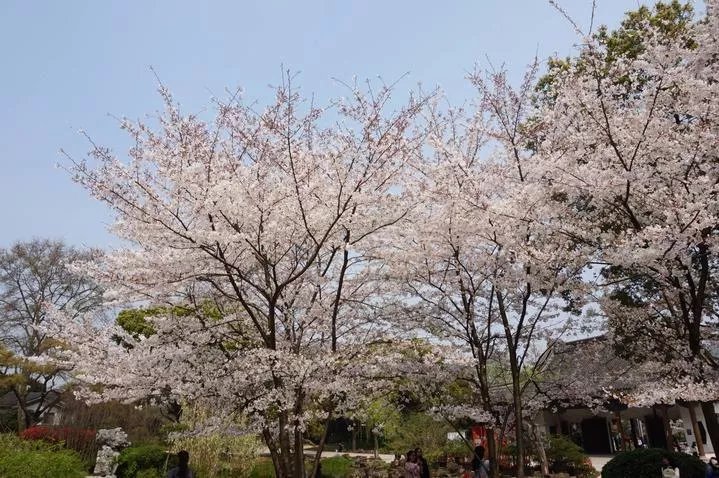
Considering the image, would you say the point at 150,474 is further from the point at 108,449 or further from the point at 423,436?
the point at 423,436

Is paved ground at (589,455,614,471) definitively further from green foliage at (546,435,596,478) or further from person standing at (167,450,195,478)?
person standing at (167,450,195,478)

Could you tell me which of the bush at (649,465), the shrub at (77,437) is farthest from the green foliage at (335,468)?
the bush at (649,465)

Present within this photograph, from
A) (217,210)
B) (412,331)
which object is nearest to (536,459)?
(412,331)

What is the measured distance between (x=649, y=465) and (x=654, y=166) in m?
5.10

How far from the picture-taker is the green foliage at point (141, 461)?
13797 millimetres

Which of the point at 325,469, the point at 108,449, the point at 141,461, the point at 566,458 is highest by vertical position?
the point at 108,449

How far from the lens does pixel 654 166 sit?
276 inches

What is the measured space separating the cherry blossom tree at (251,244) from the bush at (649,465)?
4631mm

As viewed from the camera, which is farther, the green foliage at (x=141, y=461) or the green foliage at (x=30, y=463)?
the green foliage at (x=141, y=461)

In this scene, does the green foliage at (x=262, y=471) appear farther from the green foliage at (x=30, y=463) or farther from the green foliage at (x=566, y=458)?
the green foliage at (x=566, y=458)

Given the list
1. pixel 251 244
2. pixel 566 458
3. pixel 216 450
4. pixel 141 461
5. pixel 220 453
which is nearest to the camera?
pixel 251 244

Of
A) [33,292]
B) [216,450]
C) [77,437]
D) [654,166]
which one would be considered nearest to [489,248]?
[654,166]

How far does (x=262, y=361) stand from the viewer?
6707 mm

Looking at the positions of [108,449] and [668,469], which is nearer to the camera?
[668,469]
